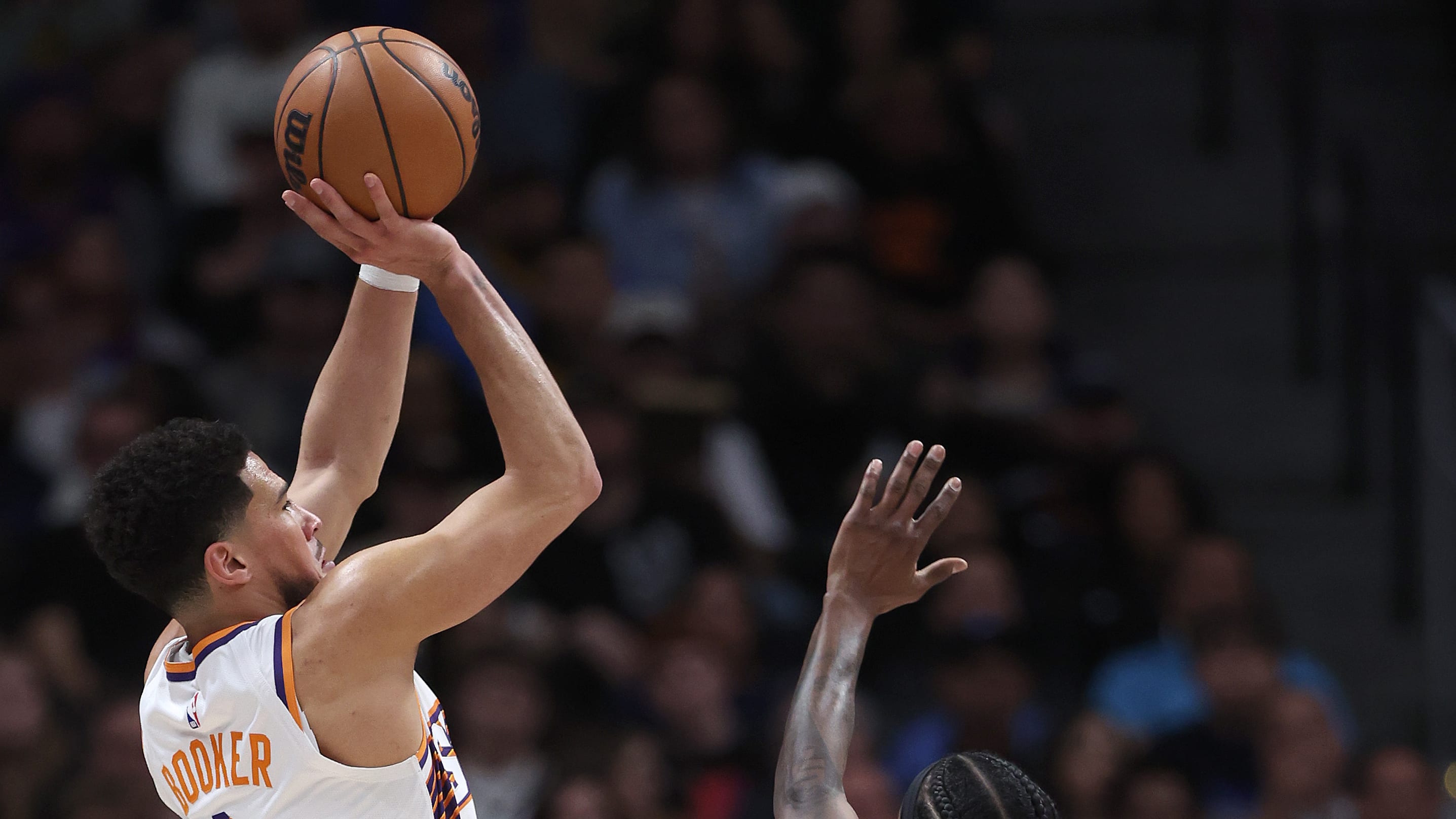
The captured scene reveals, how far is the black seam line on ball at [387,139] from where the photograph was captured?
312cm

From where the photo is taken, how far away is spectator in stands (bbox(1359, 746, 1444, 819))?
22.7ft

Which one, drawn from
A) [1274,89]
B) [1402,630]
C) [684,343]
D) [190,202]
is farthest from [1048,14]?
[190,202]

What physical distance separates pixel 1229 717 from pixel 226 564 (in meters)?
5.28

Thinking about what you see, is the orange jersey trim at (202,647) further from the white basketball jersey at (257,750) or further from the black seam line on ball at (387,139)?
the black seam line on ball at (387,139)

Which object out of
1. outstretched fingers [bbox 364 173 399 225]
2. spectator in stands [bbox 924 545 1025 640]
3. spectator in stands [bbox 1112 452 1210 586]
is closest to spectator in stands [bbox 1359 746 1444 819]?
spectator in stands [bbox 1112 452 1210 586]

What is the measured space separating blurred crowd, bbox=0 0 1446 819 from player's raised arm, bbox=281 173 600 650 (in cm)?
370

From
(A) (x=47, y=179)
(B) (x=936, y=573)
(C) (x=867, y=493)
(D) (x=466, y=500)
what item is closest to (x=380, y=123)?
(D) (x=466, y=500)

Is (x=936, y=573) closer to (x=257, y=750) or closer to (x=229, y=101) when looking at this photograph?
(x=257, y=750)

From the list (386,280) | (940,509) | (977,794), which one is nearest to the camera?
(977,794)

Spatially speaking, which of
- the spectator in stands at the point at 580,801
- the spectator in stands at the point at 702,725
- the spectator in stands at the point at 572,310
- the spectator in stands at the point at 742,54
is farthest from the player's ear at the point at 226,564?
the spectator in stands at the point at 742,54

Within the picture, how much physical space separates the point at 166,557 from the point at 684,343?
5442 millimetres

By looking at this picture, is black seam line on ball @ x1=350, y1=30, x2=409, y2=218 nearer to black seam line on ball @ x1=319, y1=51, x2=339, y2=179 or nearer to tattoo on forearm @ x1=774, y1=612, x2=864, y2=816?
black seam line on ball @ x1=319, y1=51, x2=339, y2=179

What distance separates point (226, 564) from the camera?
317 centimetres

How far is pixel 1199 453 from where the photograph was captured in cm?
902
